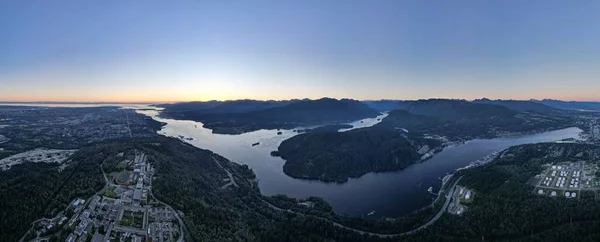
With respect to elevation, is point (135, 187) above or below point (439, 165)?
above

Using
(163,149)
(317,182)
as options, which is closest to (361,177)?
(317,182)

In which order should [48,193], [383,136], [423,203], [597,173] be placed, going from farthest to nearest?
1. [383,136]
2. [423,203]
3. [597,173]
4. [48,193]

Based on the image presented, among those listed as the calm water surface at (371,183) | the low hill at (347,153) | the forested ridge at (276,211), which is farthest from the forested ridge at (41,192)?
the low hill at (347,153)

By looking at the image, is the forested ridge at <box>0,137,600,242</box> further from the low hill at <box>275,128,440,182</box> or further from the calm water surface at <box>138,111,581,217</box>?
the low hill at <box>275,128,440,182</box>

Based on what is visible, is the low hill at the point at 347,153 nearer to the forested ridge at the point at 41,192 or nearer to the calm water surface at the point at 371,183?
the calm water surface at the point at 371,183

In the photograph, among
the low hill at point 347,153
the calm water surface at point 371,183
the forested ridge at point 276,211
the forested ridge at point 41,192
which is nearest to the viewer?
the forested ridge at point 41,192

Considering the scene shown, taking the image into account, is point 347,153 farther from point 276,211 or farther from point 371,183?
point 276,211

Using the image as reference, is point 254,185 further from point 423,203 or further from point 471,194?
point 471,194

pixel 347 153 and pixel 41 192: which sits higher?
pixel 41 192

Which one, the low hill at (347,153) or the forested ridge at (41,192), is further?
the low hill at (347,153)

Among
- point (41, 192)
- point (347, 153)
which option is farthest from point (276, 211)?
point (347, 153)

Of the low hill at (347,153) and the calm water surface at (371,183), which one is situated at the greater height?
the low hill at (347,153)
